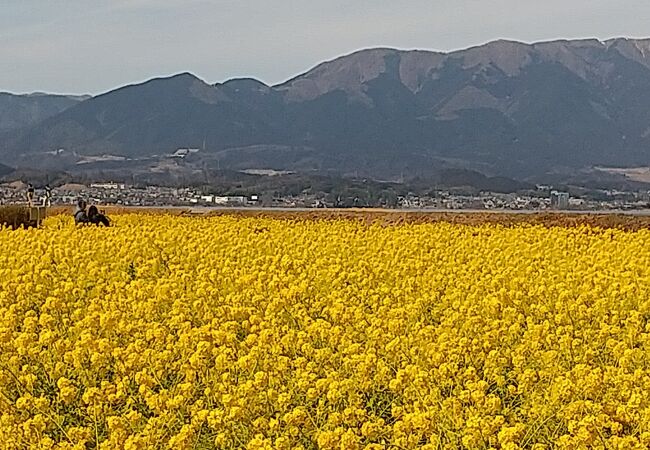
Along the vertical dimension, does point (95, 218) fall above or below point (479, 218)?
below

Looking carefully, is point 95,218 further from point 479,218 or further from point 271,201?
point 271,201

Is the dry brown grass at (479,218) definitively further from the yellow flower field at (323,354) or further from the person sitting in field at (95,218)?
the yellow flower field at (323,354)

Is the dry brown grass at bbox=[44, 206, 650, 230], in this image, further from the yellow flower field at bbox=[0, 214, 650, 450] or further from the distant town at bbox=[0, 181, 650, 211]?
the distant town at bbox=[0, 181, 650, 211]

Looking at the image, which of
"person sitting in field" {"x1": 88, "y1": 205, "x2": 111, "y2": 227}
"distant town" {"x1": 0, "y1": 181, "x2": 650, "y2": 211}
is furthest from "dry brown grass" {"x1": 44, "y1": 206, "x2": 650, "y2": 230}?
"distant town" {"x1": 0, "y1": 181, "x2": 650, "y2": 211}

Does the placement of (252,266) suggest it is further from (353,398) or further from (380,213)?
(380,213)

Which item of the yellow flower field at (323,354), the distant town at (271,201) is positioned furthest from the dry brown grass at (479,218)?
the distant town at (271,201)

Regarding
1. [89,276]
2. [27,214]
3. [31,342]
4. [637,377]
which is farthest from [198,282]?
[27,214]

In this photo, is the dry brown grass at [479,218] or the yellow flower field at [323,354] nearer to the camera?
the yellow flower field at [323,354]

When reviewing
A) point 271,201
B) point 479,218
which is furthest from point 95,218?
point 271,201

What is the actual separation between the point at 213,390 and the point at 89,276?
19.6 feet

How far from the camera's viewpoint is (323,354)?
8609 millimetres

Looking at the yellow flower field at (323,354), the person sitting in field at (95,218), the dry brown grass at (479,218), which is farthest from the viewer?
the dry brown grass at (479,218)

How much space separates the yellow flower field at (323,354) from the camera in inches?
276

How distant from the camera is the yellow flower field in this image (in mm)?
7004
